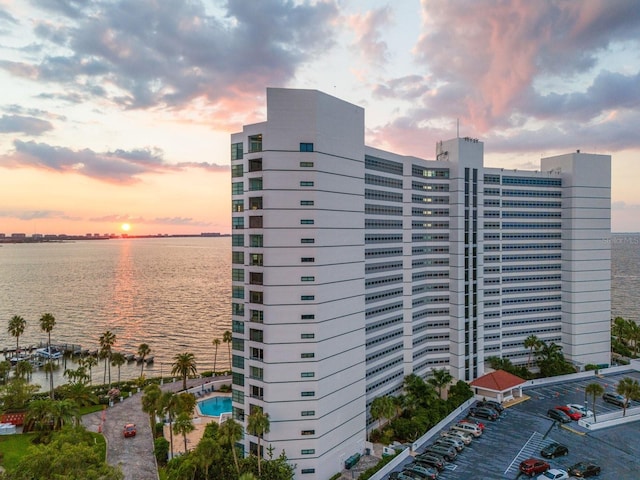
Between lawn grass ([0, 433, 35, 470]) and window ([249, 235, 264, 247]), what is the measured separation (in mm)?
40824

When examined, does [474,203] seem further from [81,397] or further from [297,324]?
[81,397]

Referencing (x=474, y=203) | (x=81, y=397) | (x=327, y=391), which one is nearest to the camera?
(x=327, y=391)

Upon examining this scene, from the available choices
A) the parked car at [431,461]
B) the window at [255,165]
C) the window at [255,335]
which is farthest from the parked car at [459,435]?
the window at [255,165]

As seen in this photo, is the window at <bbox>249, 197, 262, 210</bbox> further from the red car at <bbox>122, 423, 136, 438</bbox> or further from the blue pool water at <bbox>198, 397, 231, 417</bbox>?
the blue pool water at <bbox>198, 397, 231, 417</bbox>

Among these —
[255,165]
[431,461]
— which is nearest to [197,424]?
[431,461]

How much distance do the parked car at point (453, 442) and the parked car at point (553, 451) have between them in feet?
32.5

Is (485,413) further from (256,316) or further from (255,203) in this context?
(255,203)

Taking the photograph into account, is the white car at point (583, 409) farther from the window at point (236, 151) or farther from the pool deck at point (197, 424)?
the window at point (236, 151)

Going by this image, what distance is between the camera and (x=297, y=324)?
48844mm

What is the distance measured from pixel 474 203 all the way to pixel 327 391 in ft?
158

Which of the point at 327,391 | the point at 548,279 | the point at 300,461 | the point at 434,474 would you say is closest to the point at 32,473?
the point at 300,461

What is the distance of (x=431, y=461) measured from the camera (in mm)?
48500

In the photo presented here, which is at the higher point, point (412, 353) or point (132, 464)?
point (412, 353)

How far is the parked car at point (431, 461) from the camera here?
4816 centimetres
